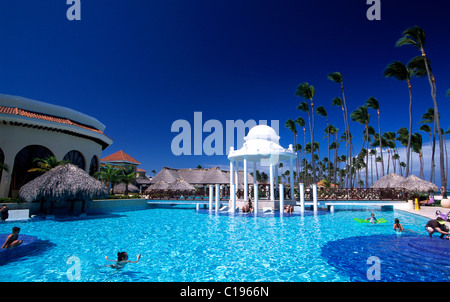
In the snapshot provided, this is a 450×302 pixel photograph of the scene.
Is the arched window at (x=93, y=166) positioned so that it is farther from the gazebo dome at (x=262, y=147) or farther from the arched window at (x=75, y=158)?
the gazebo dome at (x=262, y=147)

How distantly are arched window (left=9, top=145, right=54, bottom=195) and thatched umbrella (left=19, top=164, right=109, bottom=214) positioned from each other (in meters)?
3.53

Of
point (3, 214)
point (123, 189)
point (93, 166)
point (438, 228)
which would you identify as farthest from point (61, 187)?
point (438, 228)

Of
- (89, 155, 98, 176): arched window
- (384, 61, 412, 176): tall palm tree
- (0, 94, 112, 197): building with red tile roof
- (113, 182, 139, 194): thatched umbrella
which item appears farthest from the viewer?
(113, 182, 139, 194): thatched umbrella

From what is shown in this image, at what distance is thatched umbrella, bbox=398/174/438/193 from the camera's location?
22081mm

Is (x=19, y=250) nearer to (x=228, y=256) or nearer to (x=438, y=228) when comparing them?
(x=228, y=256)

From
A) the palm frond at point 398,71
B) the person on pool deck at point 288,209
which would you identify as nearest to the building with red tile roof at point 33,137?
the person on pool deck at point 288,209

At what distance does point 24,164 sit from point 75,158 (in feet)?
15.0

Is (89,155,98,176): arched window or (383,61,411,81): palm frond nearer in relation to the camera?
(89,155,98,176): arched window

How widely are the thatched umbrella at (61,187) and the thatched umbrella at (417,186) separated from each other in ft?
89.1

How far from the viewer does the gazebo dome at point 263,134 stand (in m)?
22.2

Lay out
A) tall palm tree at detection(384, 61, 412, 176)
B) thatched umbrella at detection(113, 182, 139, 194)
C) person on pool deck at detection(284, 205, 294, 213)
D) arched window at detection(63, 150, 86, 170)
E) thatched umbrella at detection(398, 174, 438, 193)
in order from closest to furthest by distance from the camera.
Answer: person on pool deck at detection(284, 205, 294, 213)
thatched umbrella at detection(398, 174, 438, 193)
arched window at detection(63, 150, 86, 170)
tall palm tree at detection(384, 61, 412, 176)
thatched umbrella at detection(113, 182, 139, 194)

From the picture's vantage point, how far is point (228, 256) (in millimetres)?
7762

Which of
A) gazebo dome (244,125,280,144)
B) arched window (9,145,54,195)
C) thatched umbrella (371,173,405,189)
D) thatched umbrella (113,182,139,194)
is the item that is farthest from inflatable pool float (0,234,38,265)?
thatched umbrella (371,173,405,189)

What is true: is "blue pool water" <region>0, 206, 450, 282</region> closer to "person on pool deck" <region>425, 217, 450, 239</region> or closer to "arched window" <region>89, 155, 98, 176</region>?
"person on pool deck" <region>425, 217, 450, 239</region>
